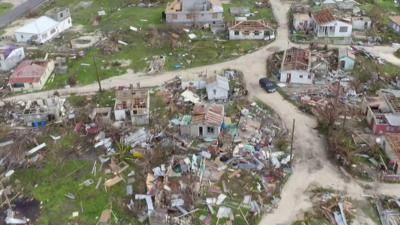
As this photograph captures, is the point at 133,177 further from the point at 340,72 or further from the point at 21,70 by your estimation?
the point at 340,72

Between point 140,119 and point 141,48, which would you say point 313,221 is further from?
point 141,48

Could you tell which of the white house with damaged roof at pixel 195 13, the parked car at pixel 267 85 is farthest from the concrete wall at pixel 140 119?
the white house with damaged roof at pixel 195 13

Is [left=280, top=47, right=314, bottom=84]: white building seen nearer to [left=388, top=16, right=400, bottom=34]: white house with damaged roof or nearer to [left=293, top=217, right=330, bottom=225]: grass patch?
[left=388, top=16, right=400, bottom=34]: white house with damaged roof

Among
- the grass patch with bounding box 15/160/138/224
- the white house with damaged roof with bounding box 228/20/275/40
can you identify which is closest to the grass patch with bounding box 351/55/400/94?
the white house with damaged roof with bounding box 228/20/275/40

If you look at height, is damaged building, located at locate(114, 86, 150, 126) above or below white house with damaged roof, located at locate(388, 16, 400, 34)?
below

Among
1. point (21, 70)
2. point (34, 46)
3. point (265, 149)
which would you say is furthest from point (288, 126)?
point (34, 46)
